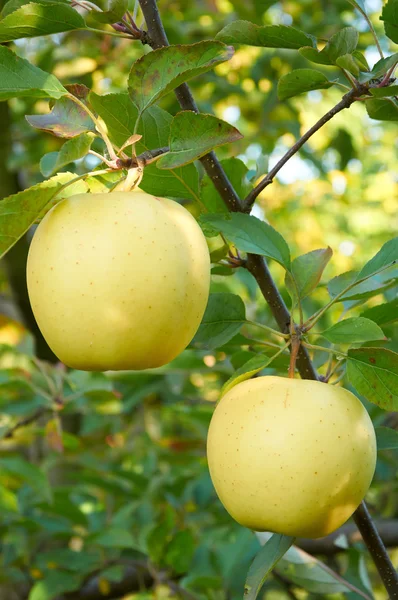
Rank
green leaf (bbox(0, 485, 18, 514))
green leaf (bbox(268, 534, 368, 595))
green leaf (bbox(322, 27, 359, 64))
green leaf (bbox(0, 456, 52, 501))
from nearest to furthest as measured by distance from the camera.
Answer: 1. green leaf (bbox(322, 27, 359, 64))
2. green leaf (bbox(268, 534, 368, 595))
3. green leaf (bbox(0, 456, 52, 501))
4. green leaf (bbox(0, 485, 18, 514))

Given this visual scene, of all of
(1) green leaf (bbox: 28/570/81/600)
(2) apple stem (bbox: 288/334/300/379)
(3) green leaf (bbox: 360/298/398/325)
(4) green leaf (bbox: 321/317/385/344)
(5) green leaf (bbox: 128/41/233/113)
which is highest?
(5) green leaf (bbox: 128/41/233/113)

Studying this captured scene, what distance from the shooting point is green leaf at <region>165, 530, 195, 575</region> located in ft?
4.52

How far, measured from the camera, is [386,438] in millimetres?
841

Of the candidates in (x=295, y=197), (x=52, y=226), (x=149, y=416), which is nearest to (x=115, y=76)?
(x=149, y=416)

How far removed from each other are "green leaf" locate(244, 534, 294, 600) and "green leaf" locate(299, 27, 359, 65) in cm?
49

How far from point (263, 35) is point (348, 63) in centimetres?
10

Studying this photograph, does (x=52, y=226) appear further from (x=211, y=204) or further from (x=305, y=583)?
(x=305, y=583)

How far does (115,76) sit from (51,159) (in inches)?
72.2

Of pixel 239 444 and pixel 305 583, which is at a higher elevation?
pixel 239 444

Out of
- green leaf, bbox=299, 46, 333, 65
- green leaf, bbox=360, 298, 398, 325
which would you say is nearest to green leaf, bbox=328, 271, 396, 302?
green leaf, bbox=360, 298, 398, 325

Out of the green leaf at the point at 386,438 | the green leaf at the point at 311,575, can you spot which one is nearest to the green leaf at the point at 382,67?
the green leaf at the point at 386,438

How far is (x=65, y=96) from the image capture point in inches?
25.5

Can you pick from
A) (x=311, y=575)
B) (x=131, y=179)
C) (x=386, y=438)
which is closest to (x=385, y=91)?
(x=131, y=179)

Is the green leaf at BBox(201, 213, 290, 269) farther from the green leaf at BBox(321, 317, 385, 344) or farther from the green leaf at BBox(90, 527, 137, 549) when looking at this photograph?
the green leaf at BBox(90, 527, 137, 549)
